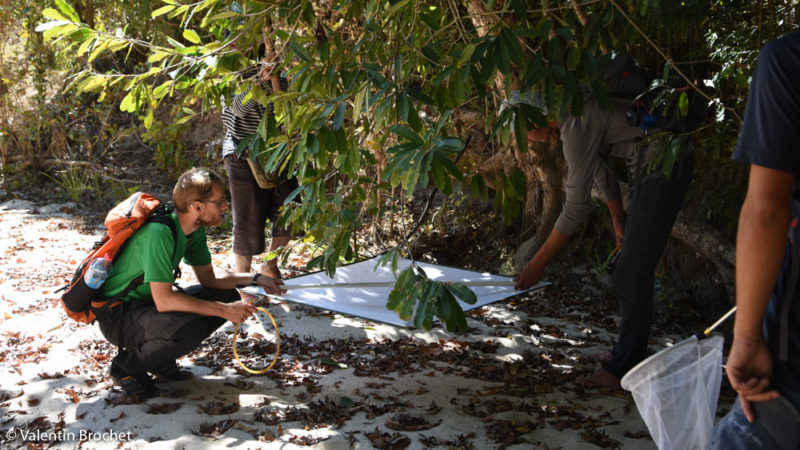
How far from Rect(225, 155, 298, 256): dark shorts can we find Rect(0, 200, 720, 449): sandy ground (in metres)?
0.44

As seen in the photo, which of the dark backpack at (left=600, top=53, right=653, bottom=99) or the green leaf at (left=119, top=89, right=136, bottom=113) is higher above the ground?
the dark backpack at (left=600, top=53, right=653, bottom=99)

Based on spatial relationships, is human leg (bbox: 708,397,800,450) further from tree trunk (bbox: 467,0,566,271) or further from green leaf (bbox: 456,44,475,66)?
tree trunk (bbox: 467,0,566,271)

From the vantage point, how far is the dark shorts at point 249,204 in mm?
3820

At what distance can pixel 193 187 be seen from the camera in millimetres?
2744

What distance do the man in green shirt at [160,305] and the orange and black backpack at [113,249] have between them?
0.03 m

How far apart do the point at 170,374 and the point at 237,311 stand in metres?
0.49

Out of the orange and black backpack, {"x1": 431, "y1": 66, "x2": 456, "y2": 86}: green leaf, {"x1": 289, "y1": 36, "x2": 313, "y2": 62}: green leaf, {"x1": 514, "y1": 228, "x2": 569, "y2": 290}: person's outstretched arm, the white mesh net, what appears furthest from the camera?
{"x1": 514, "y1": 228, "x2": 569, "y2": 290}: person's outstretched arm

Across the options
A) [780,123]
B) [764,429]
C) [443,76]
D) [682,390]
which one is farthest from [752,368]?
[443,76]

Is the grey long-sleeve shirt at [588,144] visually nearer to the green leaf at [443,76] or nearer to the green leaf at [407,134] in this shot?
the green leaf at [443,76]

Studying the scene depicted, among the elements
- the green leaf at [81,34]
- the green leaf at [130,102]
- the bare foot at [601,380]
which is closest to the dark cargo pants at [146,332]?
the green leaf at [130,102]

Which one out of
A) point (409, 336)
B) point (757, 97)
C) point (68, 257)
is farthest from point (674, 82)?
point (68, 257)

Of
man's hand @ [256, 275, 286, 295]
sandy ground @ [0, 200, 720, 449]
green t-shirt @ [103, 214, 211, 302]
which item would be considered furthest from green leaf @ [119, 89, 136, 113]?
sandy ground @ [0, 200, 720, 449]

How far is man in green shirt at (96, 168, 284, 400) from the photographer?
2.64 m

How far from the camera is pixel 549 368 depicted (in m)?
3.26
